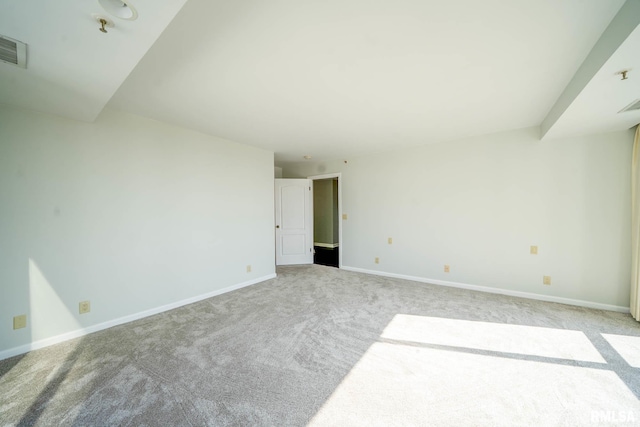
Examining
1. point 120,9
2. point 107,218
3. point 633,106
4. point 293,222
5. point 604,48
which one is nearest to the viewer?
point 120,9

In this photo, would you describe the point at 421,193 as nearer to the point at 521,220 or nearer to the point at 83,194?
the point at 521,220

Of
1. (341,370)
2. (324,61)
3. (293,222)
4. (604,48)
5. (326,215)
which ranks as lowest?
(341,370)

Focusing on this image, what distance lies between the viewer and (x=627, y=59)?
1.50m

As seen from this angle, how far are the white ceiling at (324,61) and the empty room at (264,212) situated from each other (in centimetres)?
2

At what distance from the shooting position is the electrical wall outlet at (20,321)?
6.92ft

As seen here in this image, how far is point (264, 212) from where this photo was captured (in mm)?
4410

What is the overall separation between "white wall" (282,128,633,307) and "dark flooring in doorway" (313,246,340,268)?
1.02 metres

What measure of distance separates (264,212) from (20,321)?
2.97 meters

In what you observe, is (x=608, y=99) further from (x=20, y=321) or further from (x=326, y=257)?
(x=20, y=321)

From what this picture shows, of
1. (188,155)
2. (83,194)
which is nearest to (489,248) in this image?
(188,155)

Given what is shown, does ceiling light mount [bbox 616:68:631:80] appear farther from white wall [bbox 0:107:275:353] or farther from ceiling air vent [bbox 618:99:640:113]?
white wall [bbox 0:107:275:353]

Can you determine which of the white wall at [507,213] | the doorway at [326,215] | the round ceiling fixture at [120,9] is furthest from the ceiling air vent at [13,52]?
the doorway at [326,215]

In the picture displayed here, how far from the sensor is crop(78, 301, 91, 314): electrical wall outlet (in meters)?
2.43

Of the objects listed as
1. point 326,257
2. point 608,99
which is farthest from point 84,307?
point 608,99
